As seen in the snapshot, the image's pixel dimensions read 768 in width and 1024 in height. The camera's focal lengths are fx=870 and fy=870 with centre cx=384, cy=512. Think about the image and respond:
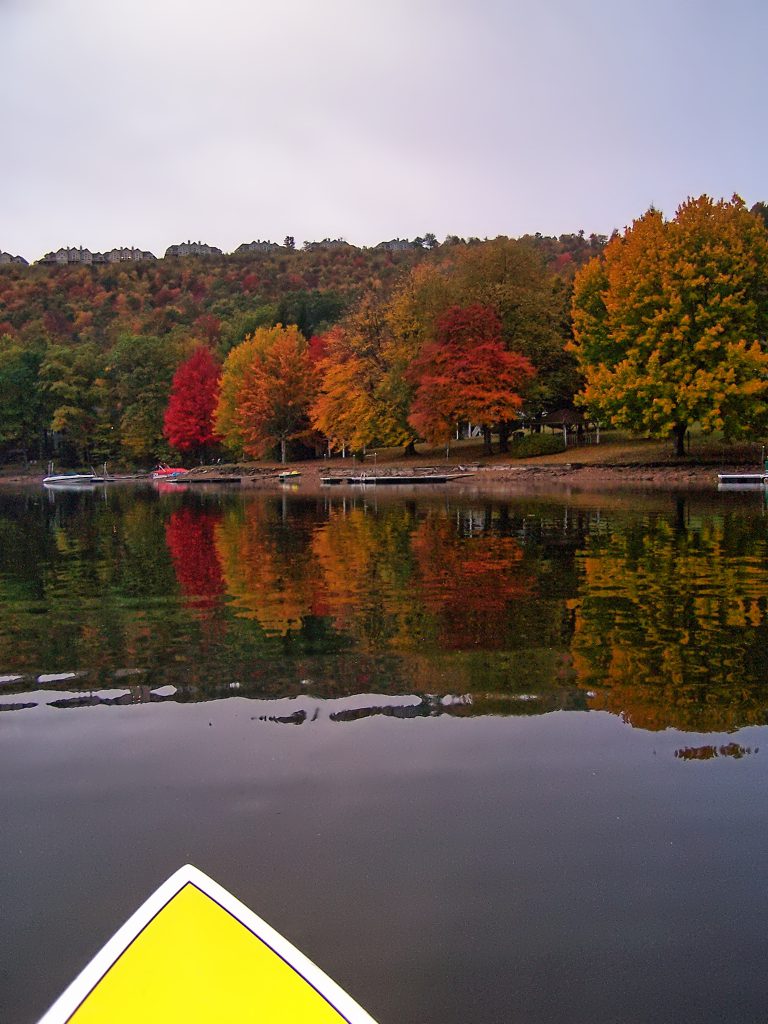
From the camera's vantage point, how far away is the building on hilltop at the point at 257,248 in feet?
547

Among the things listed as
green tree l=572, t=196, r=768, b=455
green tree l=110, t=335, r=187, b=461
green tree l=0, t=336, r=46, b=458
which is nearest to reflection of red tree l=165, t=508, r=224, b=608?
green tree l=572, t=196, r=768, b=455

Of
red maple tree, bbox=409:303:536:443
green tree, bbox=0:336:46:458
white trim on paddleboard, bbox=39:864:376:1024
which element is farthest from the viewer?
green tree, bbox=0:336:46:458

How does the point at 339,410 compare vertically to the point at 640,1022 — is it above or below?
above

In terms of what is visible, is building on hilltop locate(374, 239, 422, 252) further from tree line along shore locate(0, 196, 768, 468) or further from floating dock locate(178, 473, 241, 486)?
floating dock locate(178, 473, 241, 486)

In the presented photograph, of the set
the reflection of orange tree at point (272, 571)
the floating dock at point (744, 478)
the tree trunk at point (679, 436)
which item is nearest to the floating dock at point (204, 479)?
the tree trunk at point (679, 436)

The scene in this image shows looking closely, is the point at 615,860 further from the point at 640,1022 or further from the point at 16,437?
the point at 16,437

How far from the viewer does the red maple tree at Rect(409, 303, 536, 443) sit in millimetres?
57562

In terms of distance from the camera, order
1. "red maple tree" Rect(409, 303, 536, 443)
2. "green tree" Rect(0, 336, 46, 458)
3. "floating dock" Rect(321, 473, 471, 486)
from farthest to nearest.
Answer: "green tree" Rect(0, 336, 46, 458) < "red maple tree" Rect(409, 303, 536, 443) < "floating dock" Rect(321, 473, 471, 486)

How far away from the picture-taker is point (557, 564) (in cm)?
1852

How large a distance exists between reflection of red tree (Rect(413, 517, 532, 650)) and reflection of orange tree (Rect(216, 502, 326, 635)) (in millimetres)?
2140

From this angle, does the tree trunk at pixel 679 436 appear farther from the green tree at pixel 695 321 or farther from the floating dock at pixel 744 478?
the floating dock at pixel 744 478

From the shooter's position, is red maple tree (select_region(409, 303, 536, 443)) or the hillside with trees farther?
the hillside with trees

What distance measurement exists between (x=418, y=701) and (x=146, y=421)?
90.1 metres

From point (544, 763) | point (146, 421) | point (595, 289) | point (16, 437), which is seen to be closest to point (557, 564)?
point (544, 763)
